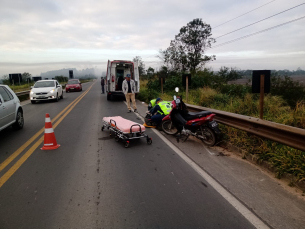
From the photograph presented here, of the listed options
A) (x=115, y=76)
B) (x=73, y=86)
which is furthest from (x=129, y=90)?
(x=73, y=86)

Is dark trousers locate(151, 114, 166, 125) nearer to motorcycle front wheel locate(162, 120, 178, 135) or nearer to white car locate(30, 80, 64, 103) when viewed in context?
motorcycle front wheel locate(162, 120, 178, 135)

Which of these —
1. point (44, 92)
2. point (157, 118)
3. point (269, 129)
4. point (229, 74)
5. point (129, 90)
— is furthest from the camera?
point (229, 74)

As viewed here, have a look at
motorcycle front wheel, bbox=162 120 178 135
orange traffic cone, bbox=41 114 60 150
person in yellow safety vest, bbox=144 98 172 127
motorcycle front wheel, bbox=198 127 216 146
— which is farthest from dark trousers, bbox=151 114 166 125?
orange traffic cone, bbox=41 114 60 150

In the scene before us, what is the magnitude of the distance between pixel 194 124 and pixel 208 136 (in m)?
0.48

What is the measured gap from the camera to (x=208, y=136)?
20.6 feet

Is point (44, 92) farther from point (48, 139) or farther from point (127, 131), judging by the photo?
point (127, 131)

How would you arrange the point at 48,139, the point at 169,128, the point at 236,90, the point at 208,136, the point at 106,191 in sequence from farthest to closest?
the point at 236,90, the point at 169,128, the point at 208,136, the point at 48,139, the point at 106,191

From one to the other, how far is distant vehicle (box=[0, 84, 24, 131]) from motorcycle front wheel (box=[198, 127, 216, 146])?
5.57 meters

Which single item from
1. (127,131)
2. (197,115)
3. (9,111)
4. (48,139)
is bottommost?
(48,139)

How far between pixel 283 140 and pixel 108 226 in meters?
3.45

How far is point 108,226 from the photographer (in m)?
2.84

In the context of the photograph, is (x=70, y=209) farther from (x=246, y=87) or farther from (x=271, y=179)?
(x=246, y=87)

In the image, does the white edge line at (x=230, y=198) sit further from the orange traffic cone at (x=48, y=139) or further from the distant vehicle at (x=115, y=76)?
the distant vehicle at (x=115, y=76)

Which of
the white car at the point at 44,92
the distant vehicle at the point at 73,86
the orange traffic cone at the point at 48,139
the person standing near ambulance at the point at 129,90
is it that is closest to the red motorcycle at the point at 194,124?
the orange traffic cone at the point at 48,139
